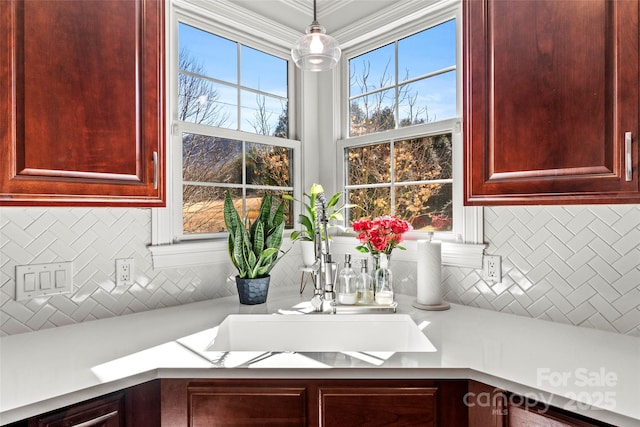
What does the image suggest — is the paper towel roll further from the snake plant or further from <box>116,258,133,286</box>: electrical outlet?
<box>116,258,133,286</box>: electrical outlet

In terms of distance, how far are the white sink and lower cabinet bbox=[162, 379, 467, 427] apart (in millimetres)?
449

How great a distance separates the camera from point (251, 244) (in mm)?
1779

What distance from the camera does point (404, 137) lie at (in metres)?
2.04

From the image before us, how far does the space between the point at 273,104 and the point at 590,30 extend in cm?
163

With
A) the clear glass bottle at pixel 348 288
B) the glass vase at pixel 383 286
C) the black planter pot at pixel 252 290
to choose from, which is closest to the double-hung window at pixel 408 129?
the glass vase at pixel 383 286

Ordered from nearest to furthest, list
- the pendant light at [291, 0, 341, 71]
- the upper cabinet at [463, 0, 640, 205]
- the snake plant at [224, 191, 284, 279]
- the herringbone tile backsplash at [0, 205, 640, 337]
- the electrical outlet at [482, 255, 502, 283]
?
the upper cabinet at [463, 0, 640, 205], the herringbone tile backsplash at [0, 205, 640, 337], the pendant light at [291, 0, 341, 71], the electrical outlet at [482, 255, 502, 283], the snake plant at [224, 191, 284, 279]

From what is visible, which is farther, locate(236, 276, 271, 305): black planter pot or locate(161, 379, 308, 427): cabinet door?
locate(236, 276, 271, 305): black planter pot

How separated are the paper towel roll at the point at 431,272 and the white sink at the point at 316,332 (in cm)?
19

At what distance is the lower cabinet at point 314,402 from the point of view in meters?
1.06

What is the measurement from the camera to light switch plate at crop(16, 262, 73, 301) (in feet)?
4.53

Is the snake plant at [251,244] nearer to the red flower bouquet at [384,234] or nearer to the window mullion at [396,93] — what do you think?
the red flower bouquet at [384,234]

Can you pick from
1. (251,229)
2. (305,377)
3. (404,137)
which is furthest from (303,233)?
(305,377)

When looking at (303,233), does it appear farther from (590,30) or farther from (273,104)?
(590,30)

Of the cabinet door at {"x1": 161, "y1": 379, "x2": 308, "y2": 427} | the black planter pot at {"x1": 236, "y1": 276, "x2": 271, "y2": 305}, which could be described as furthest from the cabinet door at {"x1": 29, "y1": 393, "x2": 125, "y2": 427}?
the black planter pot at {"x1": 236, "y1": 276, "x2": 271, "y2": 305}
